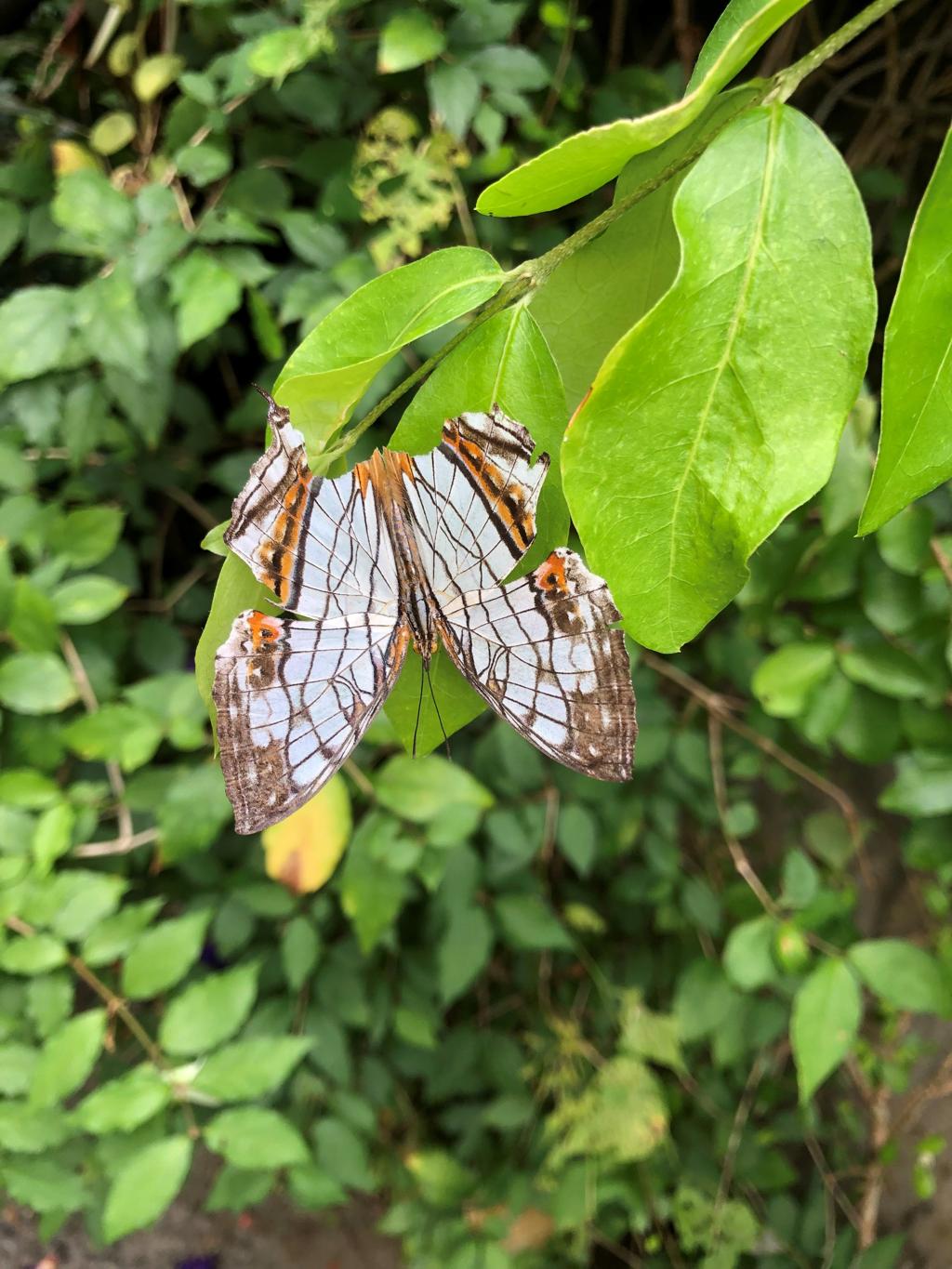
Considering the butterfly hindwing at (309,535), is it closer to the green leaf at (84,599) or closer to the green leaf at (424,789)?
the green leaf at (424,789)

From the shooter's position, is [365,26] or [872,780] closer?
[365,26]

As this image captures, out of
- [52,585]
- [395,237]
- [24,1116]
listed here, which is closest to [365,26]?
[395,237]

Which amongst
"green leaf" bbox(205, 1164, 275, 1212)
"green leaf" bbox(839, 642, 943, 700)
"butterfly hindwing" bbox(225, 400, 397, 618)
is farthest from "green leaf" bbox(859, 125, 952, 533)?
"green leaf" bbox(205, 1164, 275, 1212)

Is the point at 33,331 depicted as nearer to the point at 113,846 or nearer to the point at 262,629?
the point at 113,846

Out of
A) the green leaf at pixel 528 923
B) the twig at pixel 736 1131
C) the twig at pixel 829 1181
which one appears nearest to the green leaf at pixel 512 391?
the green leaf at pixel 528 923

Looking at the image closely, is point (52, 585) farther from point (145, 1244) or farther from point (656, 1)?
point (145, 1244)

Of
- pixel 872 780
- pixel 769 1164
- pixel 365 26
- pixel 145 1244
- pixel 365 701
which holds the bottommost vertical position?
pixel 145 1244

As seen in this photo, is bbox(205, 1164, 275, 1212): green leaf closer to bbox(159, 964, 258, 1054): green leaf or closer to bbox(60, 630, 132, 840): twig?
bbox(159, 964, 258, 1054): green leaf
